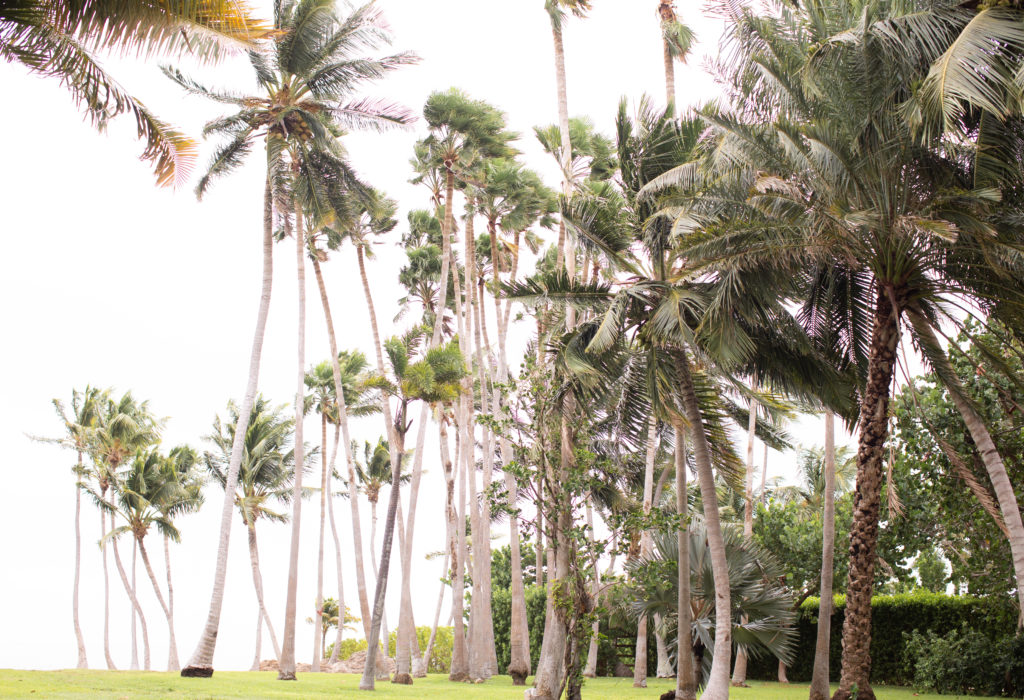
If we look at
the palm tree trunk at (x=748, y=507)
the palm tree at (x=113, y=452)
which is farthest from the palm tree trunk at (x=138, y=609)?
the palm tree trunk at (x=748, y=507)

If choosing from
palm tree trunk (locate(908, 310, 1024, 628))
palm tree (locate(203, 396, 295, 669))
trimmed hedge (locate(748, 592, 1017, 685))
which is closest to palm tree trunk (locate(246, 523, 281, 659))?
palm tree (locate(203, 396, 295, 669))

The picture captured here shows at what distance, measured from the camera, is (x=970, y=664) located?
56.6ft

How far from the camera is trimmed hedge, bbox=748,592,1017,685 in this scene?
747 inches

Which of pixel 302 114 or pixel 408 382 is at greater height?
pixel 302 114

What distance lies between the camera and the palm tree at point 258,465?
33500 millimetres

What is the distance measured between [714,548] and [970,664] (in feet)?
26.9

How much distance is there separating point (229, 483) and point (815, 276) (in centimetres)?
1402

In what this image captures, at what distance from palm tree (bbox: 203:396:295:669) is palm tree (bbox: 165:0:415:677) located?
13.7 meters

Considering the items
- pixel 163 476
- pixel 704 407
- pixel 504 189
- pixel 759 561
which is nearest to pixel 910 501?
pixel 759 561

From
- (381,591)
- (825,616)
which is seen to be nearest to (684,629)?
(825,616)

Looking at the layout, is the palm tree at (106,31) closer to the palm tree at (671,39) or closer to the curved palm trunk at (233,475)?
the curved palm trunk at (233,475)

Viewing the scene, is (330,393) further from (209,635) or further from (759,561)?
(759,561)

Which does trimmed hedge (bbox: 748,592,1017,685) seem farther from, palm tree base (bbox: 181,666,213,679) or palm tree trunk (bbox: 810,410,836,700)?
palm tree base (bbox: 181,666,213,679)

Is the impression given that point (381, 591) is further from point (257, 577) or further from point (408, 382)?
point (257, 577)
